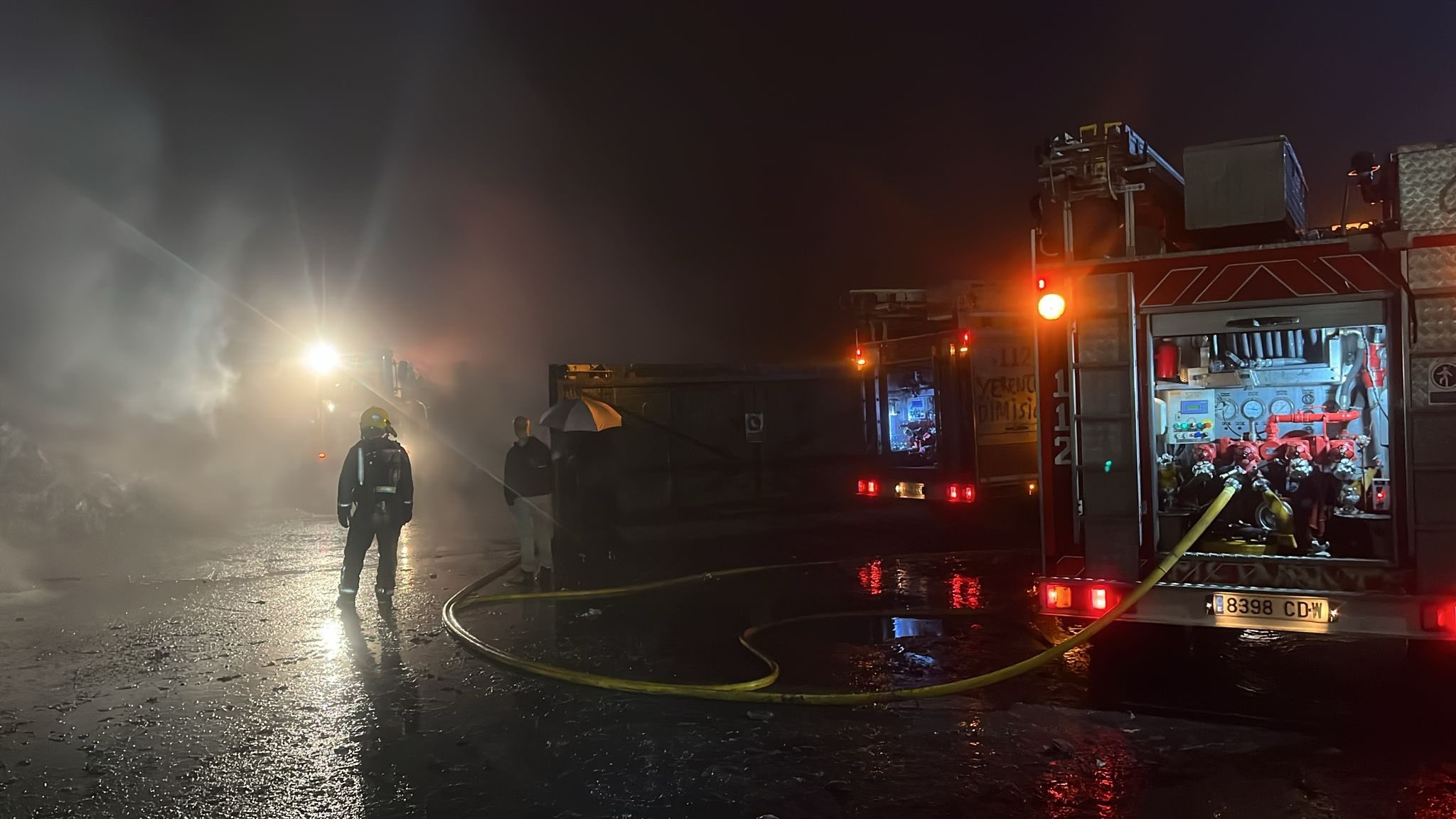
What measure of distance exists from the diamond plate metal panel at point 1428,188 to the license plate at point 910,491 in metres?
6.85

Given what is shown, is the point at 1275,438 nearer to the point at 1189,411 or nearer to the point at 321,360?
the point at 1189,411

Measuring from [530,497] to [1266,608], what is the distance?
265 inches

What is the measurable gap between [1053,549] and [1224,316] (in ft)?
5.05

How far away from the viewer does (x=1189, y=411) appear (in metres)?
7.47

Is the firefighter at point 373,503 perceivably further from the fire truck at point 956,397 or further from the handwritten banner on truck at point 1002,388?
the handwritten banner on truck at point 1002,388

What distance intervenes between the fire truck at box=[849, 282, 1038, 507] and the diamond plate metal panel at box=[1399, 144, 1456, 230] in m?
5.55

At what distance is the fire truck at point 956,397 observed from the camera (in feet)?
34.1

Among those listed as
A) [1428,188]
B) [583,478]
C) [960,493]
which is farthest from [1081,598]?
[583,478]

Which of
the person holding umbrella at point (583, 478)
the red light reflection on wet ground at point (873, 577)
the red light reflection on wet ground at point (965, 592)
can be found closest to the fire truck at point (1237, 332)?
the red light reflection on wet ground at point (965, 592)

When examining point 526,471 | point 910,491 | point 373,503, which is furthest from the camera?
point 910,491

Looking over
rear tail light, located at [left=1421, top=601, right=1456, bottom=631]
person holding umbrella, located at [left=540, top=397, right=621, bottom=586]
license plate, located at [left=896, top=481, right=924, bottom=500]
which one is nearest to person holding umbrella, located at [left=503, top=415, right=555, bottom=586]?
person holding umbrella, located at [left=540, top=397, right=621, bottom=586]

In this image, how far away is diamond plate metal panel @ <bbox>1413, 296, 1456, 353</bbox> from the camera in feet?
14.6

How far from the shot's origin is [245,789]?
431 cm

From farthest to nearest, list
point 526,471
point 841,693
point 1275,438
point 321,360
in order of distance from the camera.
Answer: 1. point 321,360
2. point 526,471
3. point 1275,438
4. point 841,693
